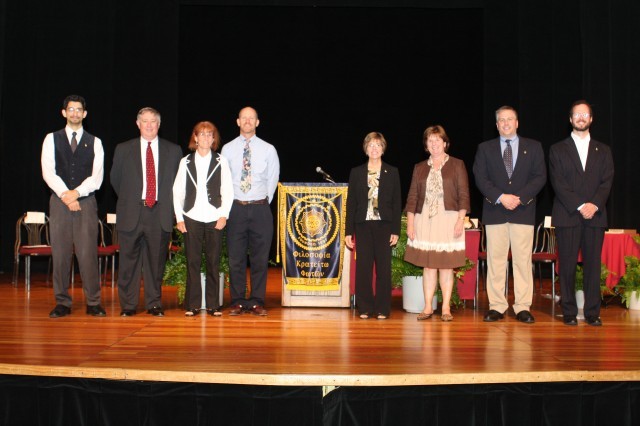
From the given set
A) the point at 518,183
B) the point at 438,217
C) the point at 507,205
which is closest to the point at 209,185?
the point at 438,217

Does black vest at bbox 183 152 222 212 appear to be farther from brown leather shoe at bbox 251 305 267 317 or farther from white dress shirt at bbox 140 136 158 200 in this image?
brown leather shoe at bbox 251 305 267 317

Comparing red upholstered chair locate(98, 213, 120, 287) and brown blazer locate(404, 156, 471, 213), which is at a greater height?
brown blazer locate(404, 156, 471, 213)

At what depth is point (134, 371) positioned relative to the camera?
3393 millimetres

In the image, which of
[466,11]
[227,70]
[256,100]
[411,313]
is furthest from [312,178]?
[411,313]

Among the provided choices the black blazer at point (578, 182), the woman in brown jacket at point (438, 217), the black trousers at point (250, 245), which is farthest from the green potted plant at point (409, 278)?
the black trousers at point (250, 245)

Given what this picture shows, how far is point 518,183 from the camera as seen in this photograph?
17.4 ft

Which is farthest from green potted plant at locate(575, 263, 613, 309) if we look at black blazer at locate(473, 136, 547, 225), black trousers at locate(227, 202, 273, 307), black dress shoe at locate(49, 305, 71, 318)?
black dress shoe at locate(49, 305, 71, 318)

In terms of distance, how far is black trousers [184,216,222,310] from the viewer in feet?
17.7

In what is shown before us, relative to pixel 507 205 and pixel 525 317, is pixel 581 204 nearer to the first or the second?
pixel 507 205

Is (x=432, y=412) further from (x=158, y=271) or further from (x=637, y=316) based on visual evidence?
(x=637, y=316)

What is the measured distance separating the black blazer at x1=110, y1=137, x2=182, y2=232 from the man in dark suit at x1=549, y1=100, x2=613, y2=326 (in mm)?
3104

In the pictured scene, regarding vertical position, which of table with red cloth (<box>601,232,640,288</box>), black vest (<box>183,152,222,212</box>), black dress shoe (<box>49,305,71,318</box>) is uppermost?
black vest (<box>183,152,222,212</box>)

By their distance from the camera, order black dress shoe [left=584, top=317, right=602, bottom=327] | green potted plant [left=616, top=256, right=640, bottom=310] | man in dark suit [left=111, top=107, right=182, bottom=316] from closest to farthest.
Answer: black dress shoe [left=584, top=317, right=602, bottom=327] → man in dark suit [left=111, top=107, right=182, bottom=316] → green potted plant [left=616, top=256, right=640, bottom=310]

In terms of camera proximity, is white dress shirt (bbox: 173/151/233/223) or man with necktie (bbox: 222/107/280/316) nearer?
white dress shirt (bbox: 173/151/233/223)
